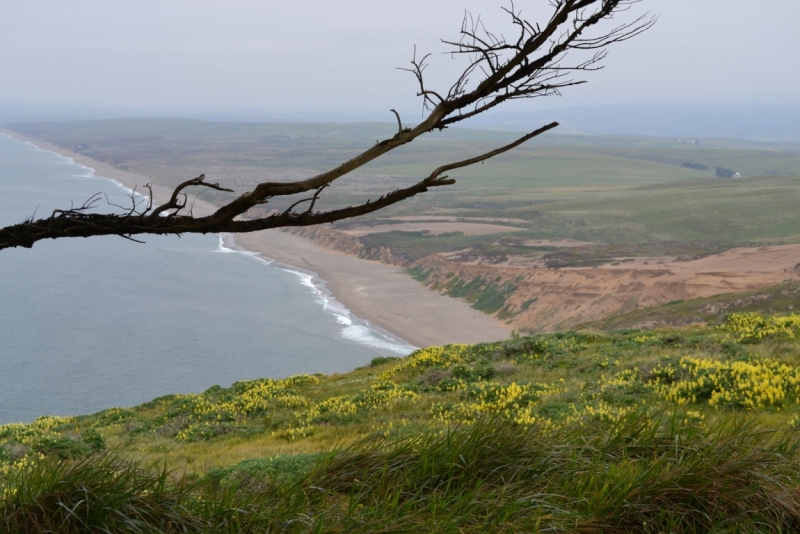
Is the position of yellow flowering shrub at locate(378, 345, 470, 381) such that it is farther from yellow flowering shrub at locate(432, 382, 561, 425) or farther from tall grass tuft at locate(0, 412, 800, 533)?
tall grass tuft at locate(0, 412, 800, 533)

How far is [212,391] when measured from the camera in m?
17.9

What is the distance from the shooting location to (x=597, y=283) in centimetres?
5188

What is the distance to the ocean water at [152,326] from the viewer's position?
3728 cm

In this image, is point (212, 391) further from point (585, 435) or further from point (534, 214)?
point (534, 214)

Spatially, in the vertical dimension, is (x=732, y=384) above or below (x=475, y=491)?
below

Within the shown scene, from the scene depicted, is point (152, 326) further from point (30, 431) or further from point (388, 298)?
point (30, 431)

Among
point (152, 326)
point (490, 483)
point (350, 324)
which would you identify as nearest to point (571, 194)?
point (350, 324)

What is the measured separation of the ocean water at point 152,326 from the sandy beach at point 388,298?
1.83 metres

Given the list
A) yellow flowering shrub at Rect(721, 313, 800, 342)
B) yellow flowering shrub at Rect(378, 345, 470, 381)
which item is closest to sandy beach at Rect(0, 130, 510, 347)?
yellow flowering shrub at Rect(378, 345, 470, 381)

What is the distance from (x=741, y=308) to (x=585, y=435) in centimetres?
2923

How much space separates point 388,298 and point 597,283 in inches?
640

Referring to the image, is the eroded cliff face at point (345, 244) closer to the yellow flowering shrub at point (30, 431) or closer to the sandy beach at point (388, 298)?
the sandy beach at point (388, 298)

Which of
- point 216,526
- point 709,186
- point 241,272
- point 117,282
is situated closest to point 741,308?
point 216,526

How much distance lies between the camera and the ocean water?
37281 millimetres
